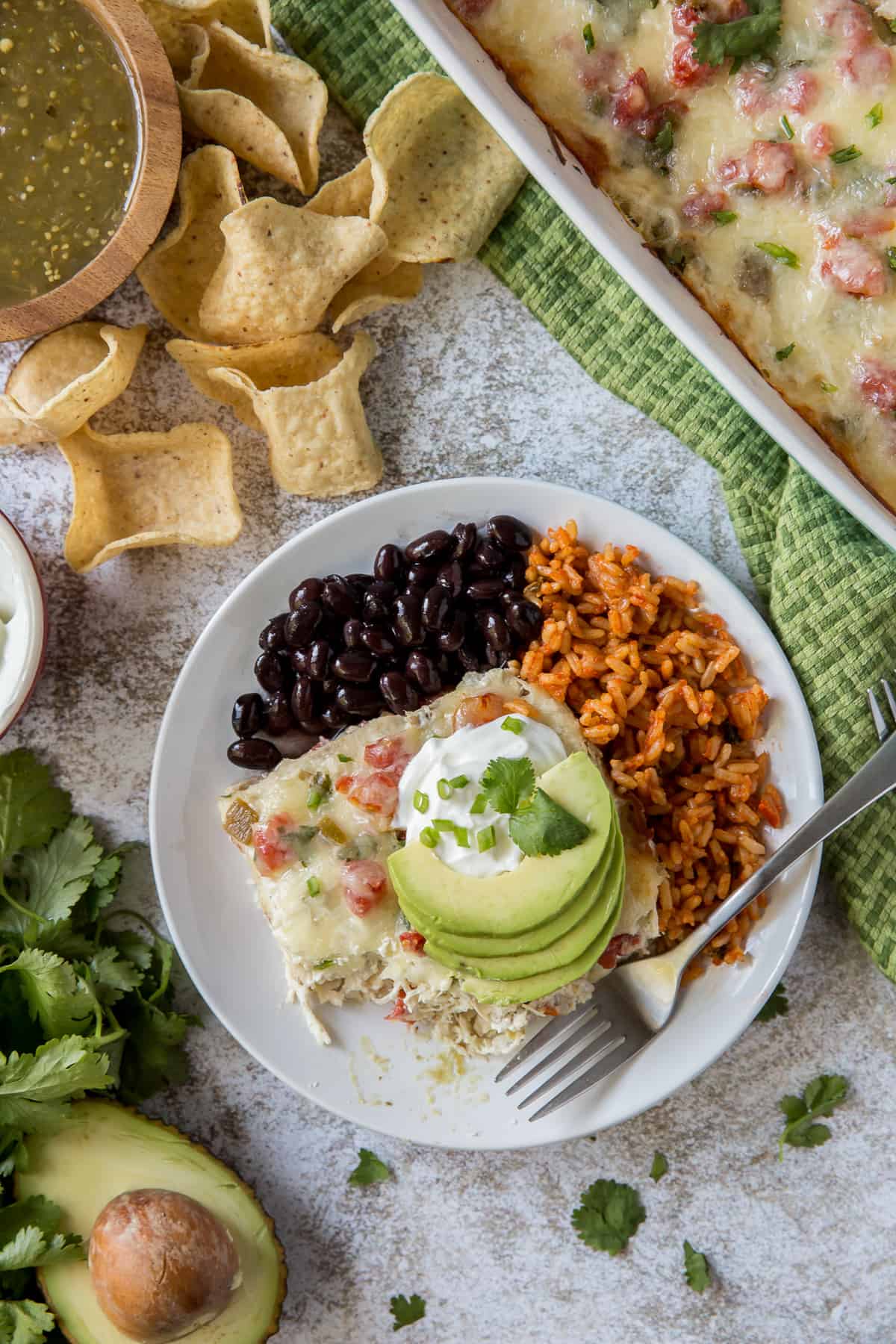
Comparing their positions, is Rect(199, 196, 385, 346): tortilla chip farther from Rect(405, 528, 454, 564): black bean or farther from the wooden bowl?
Rect(405, 528, 454, 564): black bean

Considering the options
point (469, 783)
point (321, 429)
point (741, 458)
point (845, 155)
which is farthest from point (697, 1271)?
point (845, 155)

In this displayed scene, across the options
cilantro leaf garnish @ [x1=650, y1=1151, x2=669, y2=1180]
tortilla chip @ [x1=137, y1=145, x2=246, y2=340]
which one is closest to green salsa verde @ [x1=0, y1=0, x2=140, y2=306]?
tortilla chip @ [x1=137, y1=145, x2=246, y2=340]

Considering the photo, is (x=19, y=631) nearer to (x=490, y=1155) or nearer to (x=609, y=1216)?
(x=490, y=1155)

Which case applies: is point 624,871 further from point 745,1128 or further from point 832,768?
point 745,1128

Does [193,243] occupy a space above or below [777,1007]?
above

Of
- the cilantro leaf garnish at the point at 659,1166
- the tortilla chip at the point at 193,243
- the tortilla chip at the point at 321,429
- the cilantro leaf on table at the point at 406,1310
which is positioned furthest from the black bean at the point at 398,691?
the cilantro leaf on table at the point at 406,1310

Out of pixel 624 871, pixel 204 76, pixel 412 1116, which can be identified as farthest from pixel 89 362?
pixel 412 1116
